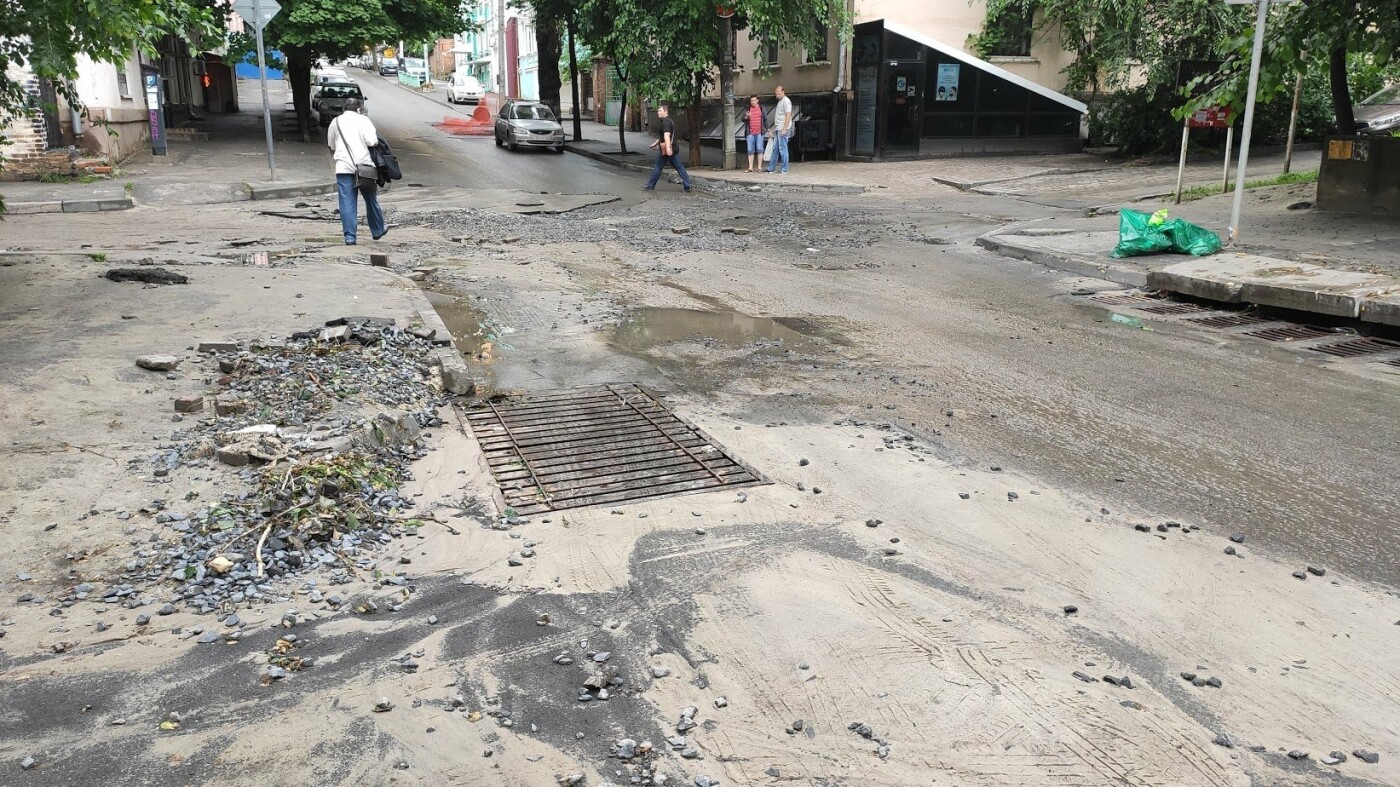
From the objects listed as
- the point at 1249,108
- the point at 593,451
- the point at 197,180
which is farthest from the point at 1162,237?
the point at 197,180

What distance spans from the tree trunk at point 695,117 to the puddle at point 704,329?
16491mm

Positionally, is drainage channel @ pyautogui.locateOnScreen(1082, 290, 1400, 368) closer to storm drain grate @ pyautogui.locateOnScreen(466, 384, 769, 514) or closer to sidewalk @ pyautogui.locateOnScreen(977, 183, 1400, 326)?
sidewalk @ pyautogui.locateOnScreen(977, 183, 1400, 326)

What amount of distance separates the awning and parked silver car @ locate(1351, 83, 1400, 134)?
7.36 metres

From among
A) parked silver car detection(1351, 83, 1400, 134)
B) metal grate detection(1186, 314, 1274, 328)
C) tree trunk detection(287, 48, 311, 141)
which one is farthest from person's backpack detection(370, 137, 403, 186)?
tree trunk detection(287, 48, 311, 141)

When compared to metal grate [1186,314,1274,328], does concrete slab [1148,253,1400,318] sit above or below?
above

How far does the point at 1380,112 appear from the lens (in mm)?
18578

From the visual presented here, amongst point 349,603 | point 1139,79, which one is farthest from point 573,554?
point 1139,79

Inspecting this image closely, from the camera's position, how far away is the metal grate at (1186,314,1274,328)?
31.2 feet

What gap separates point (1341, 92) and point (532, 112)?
73.7 ft

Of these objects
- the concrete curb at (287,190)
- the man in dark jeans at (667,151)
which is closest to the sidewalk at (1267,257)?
the man in dark jeans at (667,151)

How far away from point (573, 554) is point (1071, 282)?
28.6 feet

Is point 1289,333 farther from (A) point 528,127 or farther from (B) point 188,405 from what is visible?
(A) point 528,127

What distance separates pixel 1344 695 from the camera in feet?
11.7

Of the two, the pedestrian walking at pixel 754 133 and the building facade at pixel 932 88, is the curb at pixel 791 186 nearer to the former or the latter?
the pedestrian walking at pixel 754 133
